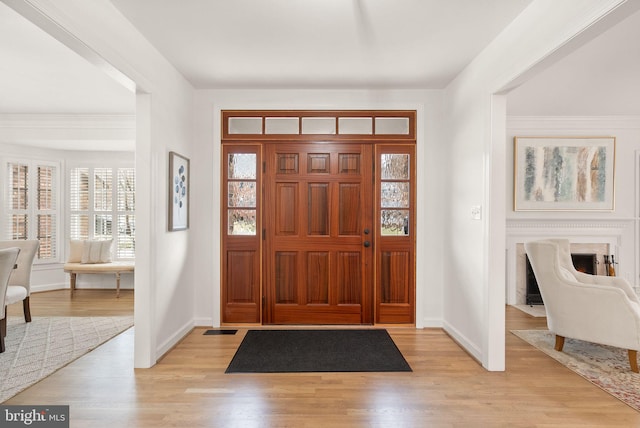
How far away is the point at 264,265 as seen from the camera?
4.31 m

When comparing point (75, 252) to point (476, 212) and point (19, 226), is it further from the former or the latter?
point (476, 212)

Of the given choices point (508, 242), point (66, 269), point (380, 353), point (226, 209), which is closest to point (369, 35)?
point (226, 209)

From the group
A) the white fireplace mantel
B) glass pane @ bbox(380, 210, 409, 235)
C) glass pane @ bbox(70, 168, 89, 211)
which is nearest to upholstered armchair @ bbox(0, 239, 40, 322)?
glass pane @ bbox(70, 168, 89, 211)

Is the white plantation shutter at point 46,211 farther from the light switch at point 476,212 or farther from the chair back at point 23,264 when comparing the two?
the light switch at point 476,212

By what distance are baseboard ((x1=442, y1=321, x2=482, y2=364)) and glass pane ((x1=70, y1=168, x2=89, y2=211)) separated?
6050mm

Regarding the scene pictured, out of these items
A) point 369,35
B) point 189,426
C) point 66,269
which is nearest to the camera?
point 189,426

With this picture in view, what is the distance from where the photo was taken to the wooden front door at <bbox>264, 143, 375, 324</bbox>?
430 cm

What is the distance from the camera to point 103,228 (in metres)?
6.58

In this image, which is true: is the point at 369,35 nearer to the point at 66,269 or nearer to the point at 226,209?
the point at 226,209

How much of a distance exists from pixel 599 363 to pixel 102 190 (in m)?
7.16

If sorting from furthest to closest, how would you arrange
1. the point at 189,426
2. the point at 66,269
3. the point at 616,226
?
the point at 66,269, the point at 616,226, the point at 189,426

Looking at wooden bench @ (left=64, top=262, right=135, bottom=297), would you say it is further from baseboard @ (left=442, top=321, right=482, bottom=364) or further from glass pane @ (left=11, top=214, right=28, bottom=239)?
baseboard @ (left=442, top=321, right=482, bottom=364)

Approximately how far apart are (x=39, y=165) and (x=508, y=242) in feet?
24.3

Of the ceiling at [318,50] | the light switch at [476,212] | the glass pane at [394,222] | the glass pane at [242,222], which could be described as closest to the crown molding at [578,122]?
the ceiling at [318,50]
